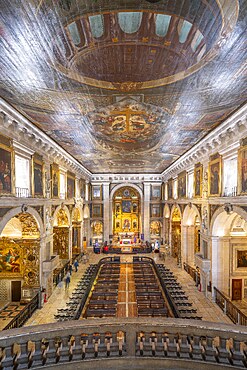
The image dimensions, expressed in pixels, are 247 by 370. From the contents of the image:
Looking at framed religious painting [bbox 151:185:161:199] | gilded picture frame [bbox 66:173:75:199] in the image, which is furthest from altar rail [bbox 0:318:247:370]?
framed religious painting [bbox 151:185:161:199]

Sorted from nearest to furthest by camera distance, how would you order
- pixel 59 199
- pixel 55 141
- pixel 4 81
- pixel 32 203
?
pixel 4 81 < pixel 32 203 < pixel 55 141 < pixel 59 199

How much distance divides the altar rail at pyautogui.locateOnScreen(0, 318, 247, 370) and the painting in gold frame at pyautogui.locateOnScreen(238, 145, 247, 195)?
5180mm

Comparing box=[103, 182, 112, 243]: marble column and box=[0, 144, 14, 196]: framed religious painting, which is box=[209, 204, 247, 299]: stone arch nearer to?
box=[0, 144, 14, 196]: framed religious painting

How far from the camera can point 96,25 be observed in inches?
169

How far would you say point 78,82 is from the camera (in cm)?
617

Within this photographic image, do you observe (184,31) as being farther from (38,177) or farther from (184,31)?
(38,177)

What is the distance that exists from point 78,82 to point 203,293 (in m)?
11.8

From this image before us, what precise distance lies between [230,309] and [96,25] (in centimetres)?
1071

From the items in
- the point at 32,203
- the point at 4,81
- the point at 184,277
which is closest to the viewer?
the point at 4,81

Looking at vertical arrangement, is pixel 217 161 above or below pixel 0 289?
above

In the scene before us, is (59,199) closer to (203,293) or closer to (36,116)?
(36,116)

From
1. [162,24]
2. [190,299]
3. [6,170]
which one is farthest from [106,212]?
[162,24]

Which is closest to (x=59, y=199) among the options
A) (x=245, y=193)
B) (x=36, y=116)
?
(x=36, y=116)

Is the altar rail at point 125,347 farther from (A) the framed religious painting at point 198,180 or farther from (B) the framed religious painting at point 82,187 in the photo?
(B) the framed religious painting at point 82,187
